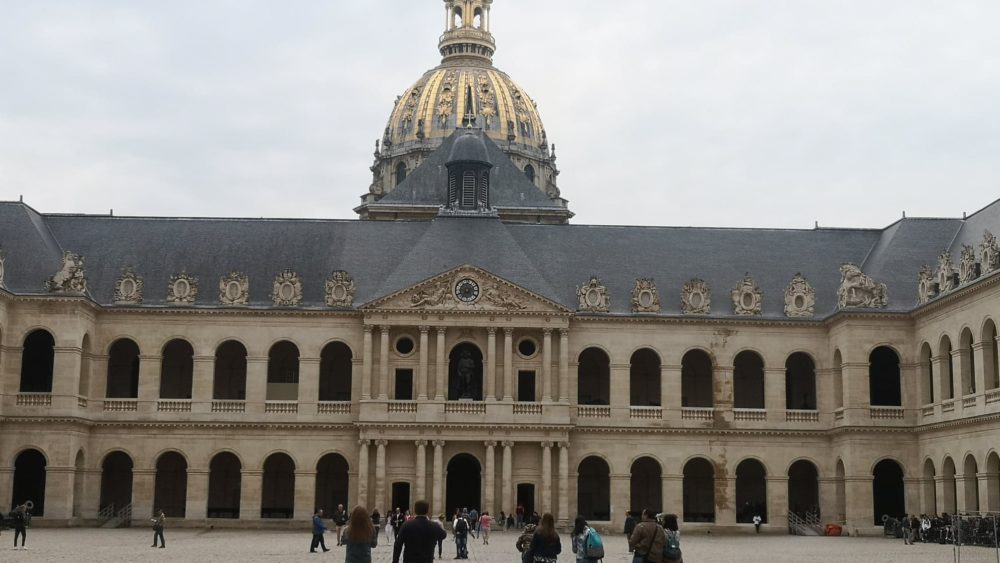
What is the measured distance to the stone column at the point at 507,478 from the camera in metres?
67.8

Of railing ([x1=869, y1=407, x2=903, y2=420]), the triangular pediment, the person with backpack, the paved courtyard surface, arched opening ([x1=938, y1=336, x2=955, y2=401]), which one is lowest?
the paved courtyard surface

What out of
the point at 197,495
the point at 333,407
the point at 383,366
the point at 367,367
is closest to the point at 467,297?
the point at 383,366

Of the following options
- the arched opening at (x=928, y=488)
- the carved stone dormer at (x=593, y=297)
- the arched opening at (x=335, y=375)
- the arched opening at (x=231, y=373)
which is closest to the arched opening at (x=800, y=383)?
the arched opening at (x=928, y=488)

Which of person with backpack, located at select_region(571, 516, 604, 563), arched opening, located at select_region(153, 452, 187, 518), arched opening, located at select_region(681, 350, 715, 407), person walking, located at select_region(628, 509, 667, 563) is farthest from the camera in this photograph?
arched opening, located at select_region(681, 350, 715, 407)

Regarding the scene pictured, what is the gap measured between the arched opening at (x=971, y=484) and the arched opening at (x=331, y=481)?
100 ft

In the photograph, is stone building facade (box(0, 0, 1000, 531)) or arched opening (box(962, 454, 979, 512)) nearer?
arched opening (box(962, 454, 979, 512))

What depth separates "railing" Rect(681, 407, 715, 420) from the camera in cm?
7006

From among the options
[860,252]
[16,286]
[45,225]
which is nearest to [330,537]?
[16,286]

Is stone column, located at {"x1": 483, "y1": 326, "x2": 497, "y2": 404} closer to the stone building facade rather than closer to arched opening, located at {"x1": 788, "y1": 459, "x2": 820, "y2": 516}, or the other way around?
the stone building facade

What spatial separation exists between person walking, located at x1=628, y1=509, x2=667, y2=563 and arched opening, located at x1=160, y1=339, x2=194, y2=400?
51.9m


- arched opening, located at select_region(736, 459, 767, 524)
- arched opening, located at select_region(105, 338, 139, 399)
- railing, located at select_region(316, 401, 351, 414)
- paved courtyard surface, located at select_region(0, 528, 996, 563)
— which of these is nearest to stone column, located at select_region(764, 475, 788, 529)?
arched opening, located at select_region(736, 459, 767, 524)

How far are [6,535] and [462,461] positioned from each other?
2342 cm

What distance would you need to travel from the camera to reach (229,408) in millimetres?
69875

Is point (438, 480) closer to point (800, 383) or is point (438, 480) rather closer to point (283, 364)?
point (283, 364)
